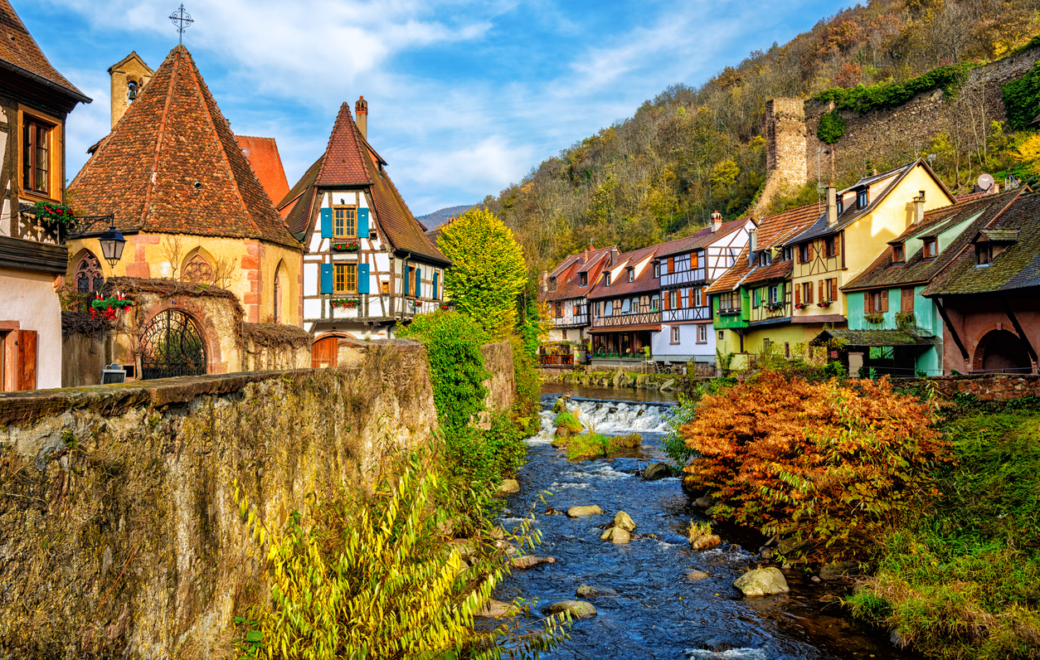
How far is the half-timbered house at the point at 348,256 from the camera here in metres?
28.3

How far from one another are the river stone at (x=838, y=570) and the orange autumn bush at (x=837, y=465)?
257mm

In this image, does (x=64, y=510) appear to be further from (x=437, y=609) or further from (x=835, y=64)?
(x=835, y=64)

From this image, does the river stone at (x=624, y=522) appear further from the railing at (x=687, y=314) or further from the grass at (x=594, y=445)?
the railing at (x=687, y=314)

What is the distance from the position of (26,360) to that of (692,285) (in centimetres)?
4175

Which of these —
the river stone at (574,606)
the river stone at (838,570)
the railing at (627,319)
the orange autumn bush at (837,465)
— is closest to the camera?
the river stone at (574,606)

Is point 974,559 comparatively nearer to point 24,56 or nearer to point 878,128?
point 24,56


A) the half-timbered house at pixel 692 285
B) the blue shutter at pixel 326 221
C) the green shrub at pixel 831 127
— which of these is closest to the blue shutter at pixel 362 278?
the blue shutter at pixel 326 221

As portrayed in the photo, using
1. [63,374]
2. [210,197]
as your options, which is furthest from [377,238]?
[63,374]

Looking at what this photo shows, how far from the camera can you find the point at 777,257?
38.8 meters

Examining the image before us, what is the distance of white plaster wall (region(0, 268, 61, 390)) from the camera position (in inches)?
388

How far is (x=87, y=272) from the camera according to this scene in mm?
17500

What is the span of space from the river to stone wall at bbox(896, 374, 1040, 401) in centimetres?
554

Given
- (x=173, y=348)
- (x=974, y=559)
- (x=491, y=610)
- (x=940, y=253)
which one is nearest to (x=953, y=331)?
(x=940, y=253)

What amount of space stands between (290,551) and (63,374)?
27.7 feet
